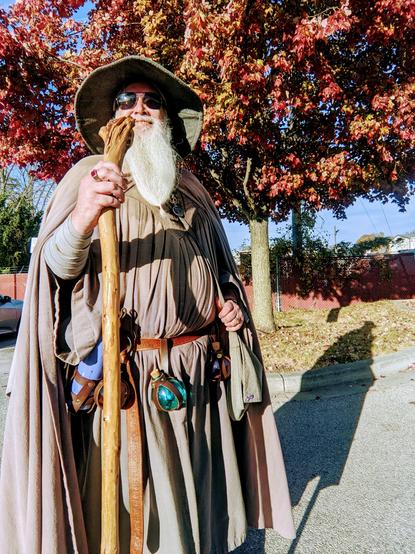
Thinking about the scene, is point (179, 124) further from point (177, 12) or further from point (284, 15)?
point (177, 12)

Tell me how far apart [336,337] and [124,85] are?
18.5 feet

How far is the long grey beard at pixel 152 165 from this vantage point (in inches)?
63.6

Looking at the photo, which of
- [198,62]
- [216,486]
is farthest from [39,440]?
[198,62]

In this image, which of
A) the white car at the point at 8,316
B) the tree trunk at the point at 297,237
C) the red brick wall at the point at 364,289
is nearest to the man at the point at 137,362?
the red brick wall at the point at 364,289

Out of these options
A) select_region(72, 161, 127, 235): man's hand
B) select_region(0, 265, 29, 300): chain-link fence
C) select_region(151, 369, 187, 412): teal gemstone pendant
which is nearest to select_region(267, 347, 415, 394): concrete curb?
select_region(151, 369, 187, 412): teal gemstone pendant

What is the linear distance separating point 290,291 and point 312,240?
1633 millimetres

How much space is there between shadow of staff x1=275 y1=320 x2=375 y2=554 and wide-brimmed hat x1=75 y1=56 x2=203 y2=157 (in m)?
2.32

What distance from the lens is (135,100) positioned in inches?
72.8

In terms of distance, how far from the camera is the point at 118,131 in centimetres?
136

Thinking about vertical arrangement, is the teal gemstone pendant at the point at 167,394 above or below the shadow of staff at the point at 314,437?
above

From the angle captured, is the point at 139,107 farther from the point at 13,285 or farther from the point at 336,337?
the point at 13,285

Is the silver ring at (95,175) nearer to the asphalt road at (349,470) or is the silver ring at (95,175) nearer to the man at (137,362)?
the man at (137,362)

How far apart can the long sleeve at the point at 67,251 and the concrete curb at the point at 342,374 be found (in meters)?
3.87

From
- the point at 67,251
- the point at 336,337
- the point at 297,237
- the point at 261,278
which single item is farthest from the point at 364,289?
the point at 67,251
